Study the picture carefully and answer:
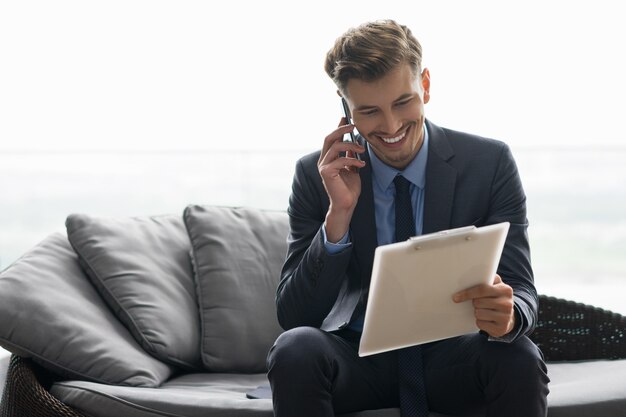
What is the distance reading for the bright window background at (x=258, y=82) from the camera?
18.1 feet

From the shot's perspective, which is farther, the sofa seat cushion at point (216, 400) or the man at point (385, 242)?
the sofa seat cushion at point (216, 400)

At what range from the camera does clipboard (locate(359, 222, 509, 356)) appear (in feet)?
5.90

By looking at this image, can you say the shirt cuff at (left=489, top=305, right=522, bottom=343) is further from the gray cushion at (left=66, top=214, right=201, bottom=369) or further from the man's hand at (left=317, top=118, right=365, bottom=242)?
the gray cushion at (left=66, top=214, right=201, bottom=369)

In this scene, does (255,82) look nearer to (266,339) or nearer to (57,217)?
(57,217)

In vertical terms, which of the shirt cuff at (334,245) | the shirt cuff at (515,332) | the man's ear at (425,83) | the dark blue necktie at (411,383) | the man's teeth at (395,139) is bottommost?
the dark blue necktie at (411,383)

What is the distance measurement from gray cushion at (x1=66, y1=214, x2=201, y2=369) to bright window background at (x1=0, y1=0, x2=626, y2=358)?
7.56ft

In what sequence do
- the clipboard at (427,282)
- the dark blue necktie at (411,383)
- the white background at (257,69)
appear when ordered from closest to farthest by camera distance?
the clipboard at (427,282) → the dark blue necktie at (411,383) → the white background at (257,69)

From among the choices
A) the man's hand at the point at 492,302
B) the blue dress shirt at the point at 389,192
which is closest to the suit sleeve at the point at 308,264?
the blue dress shirt at the point at 389,192

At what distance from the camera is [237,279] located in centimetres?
286

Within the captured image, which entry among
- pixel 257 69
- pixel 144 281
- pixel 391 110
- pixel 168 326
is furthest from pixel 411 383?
pixel 257 69

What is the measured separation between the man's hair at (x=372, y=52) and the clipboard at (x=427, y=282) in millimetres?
513

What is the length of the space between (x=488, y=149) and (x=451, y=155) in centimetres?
9

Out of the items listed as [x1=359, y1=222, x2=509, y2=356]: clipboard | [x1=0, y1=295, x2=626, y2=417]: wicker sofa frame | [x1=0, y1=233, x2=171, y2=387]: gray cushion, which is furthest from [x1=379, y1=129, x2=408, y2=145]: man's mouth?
[x1=0, y1=233, x2=171, y2=387]: gray cushion

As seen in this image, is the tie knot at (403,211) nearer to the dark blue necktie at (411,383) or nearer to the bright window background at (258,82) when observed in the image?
the dark blue necktie at (411,383)
